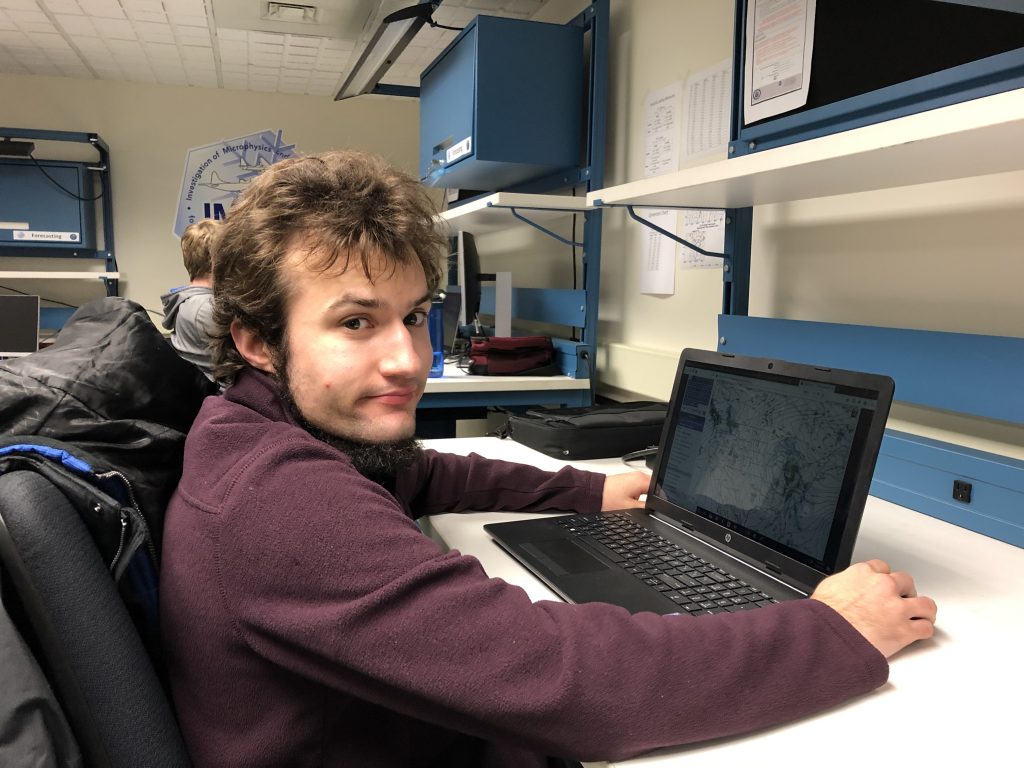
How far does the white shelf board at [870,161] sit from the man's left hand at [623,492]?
51 centimetres

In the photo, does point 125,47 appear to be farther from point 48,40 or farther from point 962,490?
point 962,490

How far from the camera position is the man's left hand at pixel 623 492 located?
1.19 meters

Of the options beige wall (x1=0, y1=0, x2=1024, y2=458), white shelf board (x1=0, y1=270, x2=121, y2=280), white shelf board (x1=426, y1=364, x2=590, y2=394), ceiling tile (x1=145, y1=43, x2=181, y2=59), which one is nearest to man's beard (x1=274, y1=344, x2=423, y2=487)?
beige wall (x1=0, y1=0, x2=1024, y2=458)

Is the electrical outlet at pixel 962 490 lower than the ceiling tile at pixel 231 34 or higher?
lower

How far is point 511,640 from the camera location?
59 centimetres

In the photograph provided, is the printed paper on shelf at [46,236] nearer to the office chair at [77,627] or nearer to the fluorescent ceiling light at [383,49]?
the fluorescent ceiling light at [383,49]

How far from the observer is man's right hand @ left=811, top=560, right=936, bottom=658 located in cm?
71

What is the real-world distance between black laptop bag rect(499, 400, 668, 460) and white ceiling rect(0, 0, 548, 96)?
140 cm

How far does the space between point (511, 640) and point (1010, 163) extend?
959 millimetres

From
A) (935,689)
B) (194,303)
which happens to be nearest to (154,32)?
(194,303)

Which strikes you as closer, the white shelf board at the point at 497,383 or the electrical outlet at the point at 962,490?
the electrical outlet at the point at 962,490

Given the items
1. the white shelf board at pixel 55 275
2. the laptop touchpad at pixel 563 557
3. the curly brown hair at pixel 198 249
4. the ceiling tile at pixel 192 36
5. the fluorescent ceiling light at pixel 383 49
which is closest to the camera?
the laptop touchpad at pixel 563 557

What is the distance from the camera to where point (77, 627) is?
55 centimetres

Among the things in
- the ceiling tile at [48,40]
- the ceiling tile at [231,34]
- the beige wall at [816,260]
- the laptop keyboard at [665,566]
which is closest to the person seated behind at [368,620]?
the laptop keyboard at [665,566]
